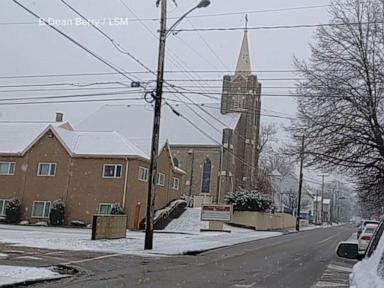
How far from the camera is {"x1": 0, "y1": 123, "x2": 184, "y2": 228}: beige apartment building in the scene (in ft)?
131

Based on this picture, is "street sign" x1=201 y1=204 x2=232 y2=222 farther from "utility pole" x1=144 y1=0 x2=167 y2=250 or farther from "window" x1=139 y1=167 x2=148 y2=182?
"utility pole" x1=144 y1=0 x2=167 y2=250

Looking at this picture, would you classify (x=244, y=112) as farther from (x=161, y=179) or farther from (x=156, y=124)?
(x=156, y=124)

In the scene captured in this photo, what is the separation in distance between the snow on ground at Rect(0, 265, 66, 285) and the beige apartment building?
83.0 ft

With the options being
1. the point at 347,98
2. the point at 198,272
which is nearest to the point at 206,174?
the point at 347,98

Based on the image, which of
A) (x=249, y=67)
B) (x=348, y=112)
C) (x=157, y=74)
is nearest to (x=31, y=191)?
(x=157, y=74)

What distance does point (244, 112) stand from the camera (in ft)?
247

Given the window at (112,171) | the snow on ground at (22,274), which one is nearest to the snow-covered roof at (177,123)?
the window at (112,171)

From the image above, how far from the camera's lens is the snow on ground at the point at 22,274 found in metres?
11.9

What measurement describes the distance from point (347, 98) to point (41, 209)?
81.0ft

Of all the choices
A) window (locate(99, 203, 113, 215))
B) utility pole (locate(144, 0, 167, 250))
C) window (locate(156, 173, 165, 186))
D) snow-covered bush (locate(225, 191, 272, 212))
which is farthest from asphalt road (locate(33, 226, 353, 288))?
snow-covered bush (locate(225, 191, 272, 212))

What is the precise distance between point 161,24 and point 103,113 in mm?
50350

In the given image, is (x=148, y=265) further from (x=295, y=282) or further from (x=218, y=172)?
(x=218, y=172)

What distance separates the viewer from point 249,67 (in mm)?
76062

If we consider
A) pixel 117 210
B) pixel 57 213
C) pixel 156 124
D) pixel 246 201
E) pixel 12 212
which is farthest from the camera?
pixel 246 201
